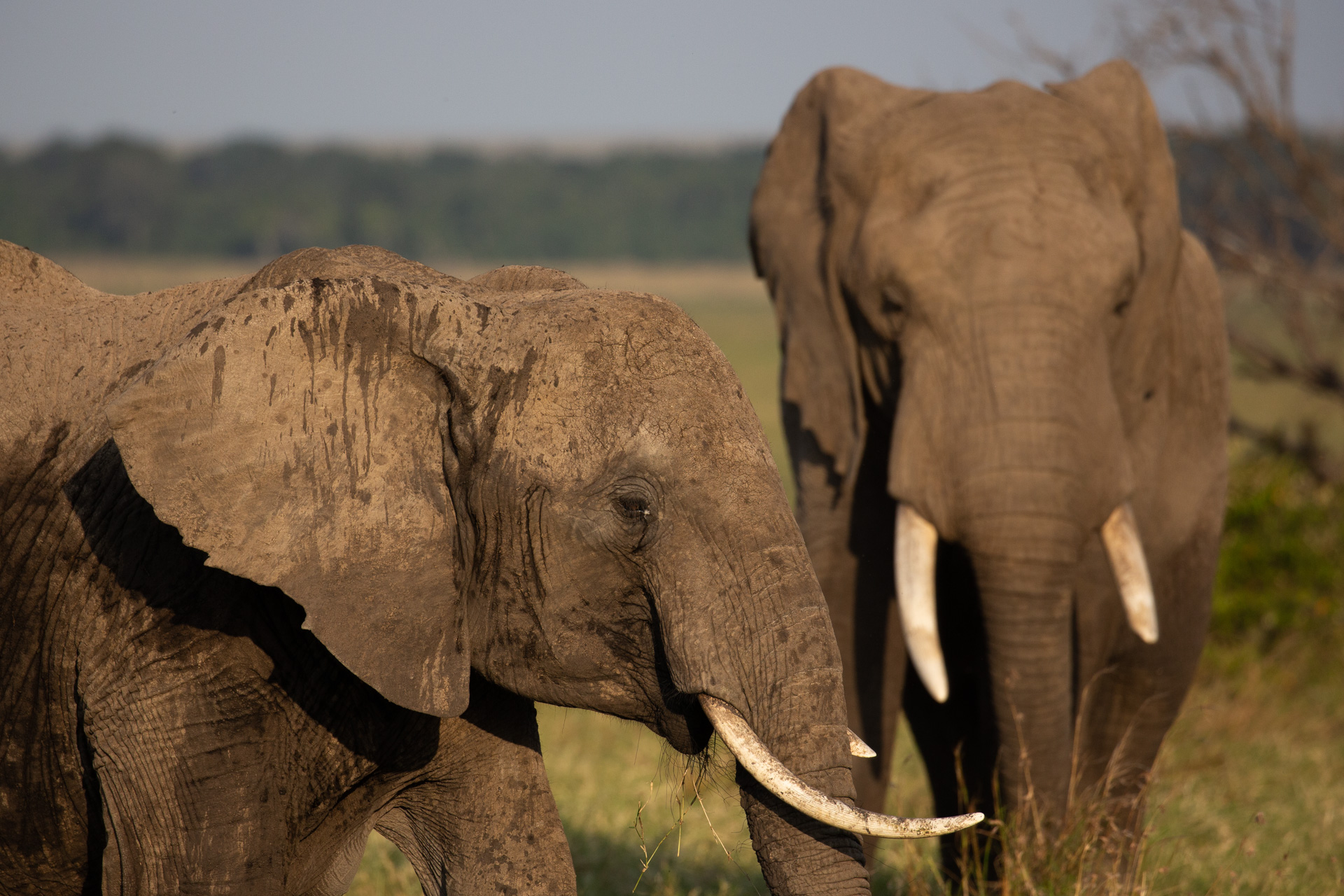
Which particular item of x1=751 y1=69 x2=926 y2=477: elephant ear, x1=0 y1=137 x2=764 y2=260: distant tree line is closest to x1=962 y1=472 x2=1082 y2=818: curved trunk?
x1=751 y1=69 x2=926 y2=477: elephant ear

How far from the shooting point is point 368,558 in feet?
7.76

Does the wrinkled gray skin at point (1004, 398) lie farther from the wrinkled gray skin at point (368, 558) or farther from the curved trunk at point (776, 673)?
the wrinkled gray skin at point (368, 558)

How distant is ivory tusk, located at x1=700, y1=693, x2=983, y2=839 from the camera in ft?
7.15

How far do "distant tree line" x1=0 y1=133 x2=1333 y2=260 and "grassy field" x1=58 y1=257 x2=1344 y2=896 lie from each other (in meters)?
34.8

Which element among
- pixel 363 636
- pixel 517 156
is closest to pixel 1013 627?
pixel 363 636

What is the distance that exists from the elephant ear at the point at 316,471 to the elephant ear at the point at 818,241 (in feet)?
7.75

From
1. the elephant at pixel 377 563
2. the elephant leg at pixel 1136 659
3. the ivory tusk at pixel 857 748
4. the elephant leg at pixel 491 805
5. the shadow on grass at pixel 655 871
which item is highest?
the elephant at pixel 377 563

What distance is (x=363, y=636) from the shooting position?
93.4 inches

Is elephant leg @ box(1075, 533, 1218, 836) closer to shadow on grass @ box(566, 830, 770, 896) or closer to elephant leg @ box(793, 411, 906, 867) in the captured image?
elephant leg @ box(793, 411, 906, 867)

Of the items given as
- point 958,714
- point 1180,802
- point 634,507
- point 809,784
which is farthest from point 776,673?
point 1180,802

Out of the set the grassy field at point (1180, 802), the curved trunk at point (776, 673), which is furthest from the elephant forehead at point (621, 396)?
the grassy field at point (1180, 802)

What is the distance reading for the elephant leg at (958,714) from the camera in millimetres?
4270

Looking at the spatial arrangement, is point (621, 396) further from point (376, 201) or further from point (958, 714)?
point (376, 201)

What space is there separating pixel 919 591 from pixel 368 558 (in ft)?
6.97
